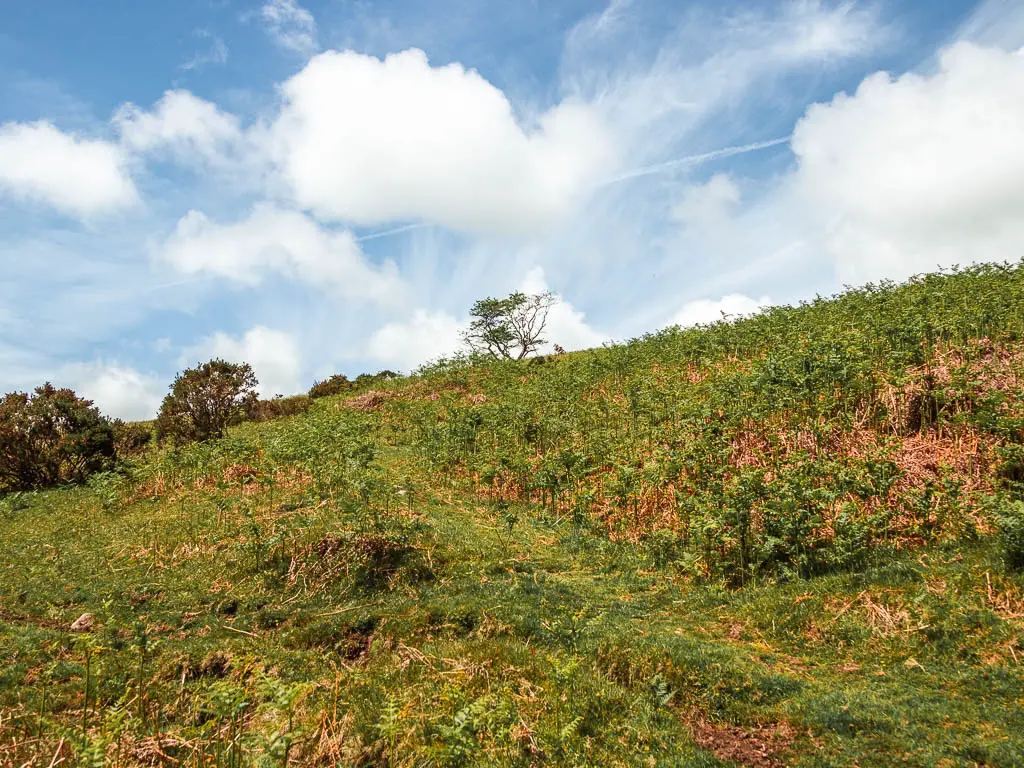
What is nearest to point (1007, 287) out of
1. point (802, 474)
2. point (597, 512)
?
point (802, 474)

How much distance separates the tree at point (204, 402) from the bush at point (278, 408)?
6.31 m

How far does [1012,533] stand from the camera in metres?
6.36

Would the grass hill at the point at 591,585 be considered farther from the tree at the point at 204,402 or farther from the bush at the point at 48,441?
the tree at the point at 204,402

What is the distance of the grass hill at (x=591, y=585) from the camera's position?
468 cm

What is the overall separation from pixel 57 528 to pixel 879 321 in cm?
2251

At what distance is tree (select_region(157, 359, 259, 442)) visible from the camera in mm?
21969

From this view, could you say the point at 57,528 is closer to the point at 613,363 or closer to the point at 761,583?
the point at 761,583

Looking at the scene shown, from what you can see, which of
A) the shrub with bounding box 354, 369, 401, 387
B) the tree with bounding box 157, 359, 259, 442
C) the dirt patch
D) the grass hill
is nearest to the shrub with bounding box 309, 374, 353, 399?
the shrub with bounding box 354, 369, 401, 387

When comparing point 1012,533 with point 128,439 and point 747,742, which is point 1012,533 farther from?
point 128,439

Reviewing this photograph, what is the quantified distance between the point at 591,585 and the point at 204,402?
20.2 metres

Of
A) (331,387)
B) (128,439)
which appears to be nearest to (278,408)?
(331,387)

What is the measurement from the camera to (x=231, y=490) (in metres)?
14.2

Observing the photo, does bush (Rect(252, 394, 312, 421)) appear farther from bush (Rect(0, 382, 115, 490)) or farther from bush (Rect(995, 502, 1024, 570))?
bush (Rect(995, 502, 1024, 570))

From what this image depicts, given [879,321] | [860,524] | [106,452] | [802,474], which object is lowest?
[860,524]
